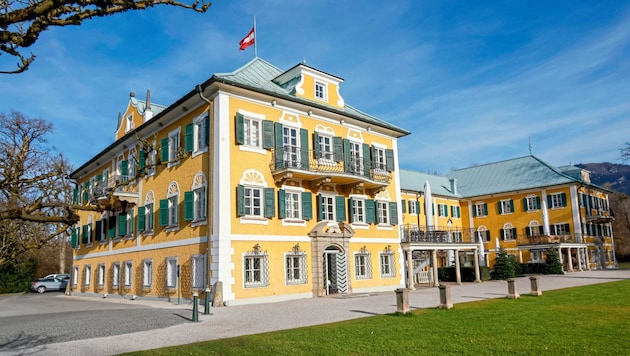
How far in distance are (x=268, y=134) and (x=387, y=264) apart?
10249mm

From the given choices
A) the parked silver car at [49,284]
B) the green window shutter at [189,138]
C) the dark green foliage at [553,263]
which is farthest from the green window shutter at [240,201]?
the parked silver car at [49,284]

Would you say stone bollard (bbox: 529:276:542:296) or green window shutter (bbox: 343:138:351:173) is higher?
green window shutter (bbox: 343:138:351:173)

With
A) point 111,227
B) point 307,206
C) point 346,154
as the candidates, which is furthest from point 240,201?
point 111,227

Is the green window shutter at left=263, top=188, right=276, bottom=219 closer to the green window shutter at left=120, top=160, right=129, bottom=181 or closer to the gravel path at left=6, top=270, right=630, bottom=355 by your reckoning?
the gravel path at left=6, top=270, right=630, bottom=355

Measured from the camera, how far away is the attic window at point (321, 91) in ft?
82.1

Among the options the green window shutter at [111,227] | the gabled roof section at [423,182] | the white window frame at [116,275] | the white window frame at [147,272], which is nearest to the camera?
the white window frame at [147,272]

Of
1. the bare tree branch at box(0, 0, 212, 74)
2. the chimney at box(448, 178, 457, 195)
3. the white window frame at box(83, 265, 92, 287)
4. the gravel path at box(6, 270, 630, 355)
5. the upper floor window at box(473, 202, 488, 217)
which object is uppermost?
the chimney at box(448, 178, 457, 195)

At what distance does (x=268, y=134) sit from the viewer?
21734 mm

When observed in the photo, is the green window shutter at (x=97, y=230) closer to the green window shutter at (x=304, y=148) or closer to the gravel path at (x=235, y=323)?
the gravel path at (x=235, y=323)

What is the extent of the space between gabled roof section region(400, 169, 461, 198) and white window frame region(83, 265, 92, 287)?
26.1m

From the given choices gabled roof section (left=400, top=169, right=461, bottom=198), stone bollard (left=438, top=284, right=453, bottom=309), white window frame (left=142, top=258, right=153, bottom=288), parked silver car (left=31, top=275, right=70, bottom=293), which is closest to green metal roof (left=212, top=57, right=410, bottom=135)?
white window frame (left=142, top=258, right=153, bottom=288)

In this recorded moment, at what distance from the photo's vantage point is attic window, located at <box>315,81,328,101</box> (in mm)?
25016

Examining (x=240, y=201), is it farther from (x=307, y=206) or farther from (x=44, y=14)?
(x=44, y=14)

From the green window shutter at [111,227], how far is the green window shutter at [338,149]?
1411cm
